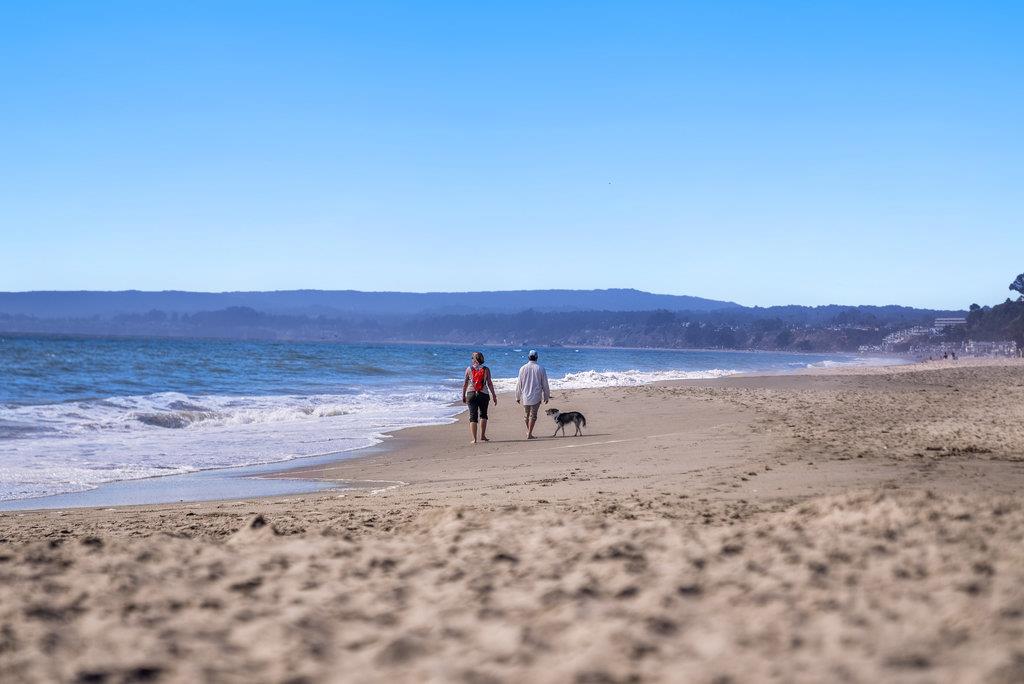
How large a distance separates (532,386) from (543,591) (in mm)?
10572

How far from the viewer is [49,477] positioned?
10.5m

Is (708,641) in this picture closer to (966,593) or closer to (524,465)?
(966,593)

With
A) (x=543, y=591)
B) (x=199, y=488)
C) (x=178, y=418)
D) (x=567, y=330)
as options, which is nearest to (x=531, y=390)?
(x=199, y=488)

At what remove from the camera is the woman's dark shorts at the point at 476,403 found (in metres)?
14.3

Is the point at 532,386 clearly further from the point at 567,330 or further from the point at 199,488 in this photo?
the point at 567,330

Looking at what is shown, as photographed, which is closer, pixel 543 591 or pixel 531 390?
pixel 543 591

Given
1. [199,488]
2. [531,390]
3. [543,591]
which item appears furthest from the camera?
[531,390]

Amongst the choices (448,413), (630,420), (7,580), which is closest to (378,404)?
(448,413)

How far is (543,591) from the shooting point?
13.3ft

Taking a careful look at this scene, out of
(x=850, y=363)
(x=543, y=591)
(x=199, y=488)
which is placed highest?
(x=543, y=591)

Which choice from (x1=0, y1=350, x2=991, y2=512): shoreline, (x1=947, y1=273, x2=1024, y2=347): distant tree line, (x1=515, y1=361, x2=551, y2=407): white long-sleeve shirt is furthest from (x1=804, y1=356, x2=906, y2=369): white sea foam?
(x1=0, y1=350, x2=991, y2=512): shoreline

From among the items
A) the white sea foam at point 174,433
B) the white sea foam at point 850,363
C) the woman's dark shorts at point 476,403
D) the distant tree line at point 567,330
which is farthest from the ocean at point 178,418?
the distant tree line at point 567,330

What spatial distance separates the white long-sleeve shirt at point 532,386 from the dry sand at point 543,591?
6.69 meters

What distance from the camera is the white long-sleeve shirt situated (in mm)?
14555
